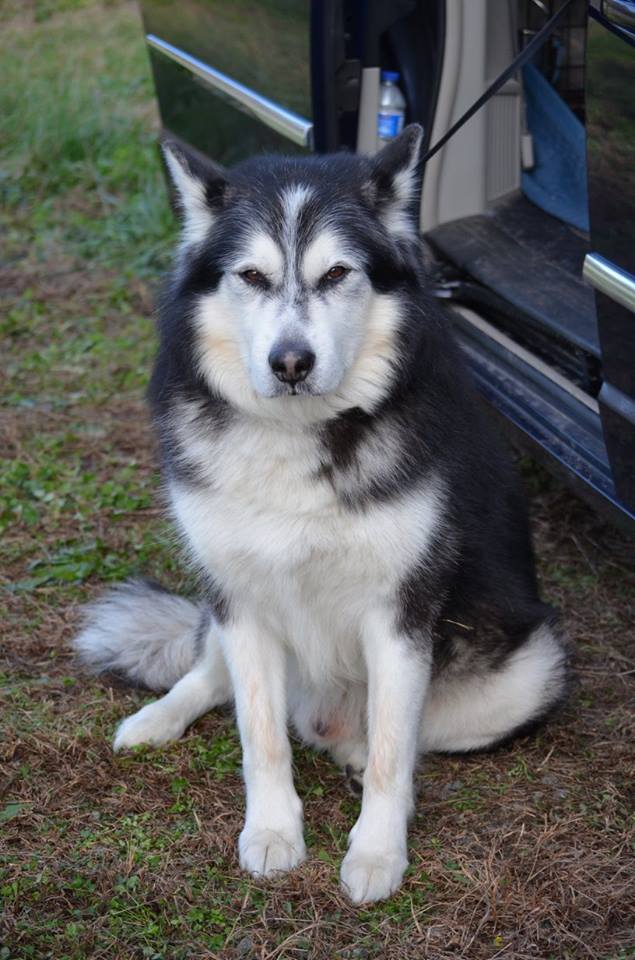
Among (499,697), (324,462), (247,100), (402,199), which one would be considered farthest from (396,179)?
(247,100)

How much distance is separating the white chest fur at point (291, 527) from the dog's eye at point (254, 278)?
1.07 feet

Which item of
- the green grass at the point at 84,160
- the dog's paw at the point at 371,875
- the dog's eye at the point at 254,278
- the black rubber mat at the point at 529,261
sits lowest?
the green grass at the point at 84,160

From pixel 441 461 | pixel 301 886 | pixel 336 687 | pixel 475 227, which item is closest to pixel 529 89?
pixel 475 227

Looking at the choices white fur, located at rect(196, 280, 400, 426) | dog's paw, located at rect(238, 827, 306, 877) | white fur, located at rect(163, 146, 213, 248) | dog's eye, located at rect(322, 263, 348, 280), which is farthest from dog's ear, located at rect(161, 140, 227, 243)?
dog's paw, located at rect(238, 827, 306, 877)

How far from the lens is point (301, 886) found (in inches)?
103

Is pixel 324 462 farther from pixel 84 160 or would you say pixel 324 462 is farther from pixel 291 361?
pixel 84 160

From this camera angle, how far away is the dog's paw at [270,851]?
2.66 metres

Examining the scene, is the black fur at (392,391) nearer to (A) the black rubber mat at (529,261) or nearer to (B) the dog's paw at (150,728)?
(B) the dog's paw at (150,728)

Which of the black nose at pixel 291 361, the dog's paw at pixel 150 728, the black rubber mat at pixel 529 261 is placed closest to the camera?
the black nose at pixel 291 361

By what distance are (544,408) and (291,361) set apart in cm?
130

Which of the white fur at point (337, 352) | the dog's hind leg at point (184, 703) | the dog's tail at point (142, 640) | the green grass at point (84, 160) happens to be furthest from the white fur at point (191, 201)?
the green grass at point (84, 160)

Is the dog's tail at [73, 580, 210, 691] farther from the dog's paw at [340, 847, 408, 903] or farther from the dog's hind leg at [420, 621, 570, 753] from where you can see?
the dog's paw at [340, 847, 408, 903]

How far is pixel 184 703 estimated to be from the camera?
3.20 metres

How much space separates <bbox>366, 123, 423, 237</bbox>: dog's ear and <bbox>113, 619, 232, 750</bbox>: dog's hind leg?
1.18m
